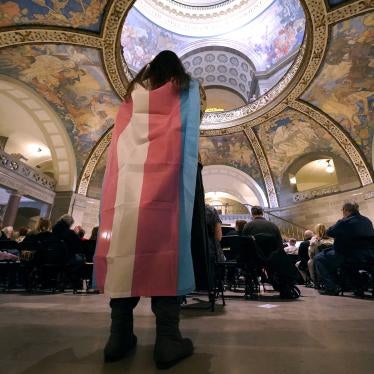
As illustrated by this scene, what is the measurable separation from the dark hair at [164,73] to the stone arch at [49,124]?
9.72 m

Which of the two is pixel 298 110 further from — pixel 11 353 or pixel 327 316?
pixel 11 353

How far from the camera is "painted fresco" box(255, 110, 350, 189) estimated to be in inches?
438

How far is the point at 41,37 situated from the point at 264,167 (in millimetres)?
10913

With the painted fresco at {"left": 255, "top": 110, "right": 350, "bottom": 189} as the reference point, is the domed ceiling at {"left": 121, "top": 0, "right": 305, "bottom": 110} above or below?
above

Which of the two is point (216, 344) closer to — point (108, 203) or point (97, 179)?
point (108, 203)

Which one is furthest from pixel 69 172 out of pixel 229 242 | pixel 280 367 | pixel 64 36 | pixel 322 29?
pixel 280 367

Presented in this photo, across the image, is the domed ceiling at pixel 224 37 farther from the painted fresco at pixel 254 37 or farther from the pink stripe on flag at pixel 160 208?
the pink stripe on flag at pixel 160 208

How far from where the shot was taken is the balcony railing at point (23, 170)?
359 inches

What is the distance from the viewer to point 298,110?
10734mm

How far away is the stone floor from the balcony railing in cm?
886

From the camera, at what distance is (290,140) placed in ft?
40.0

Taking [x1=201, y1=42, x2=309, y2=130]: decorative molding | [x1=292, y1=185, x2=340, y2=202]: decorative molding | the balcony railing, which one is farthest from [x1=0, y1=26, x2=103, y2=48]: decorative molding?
[x1=292, y1=185, x2=340, y2=202]: decorative molding

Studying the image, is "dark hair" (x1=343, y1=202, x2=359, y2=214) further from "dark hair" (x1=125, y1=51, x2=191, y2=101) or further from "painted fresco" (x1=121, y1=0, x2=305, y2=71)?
"painted fresco" (x1=121, y1=0, x2=305, y2=71)

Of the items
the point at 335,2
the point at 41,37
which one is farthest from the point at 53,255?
the point at 335,2
